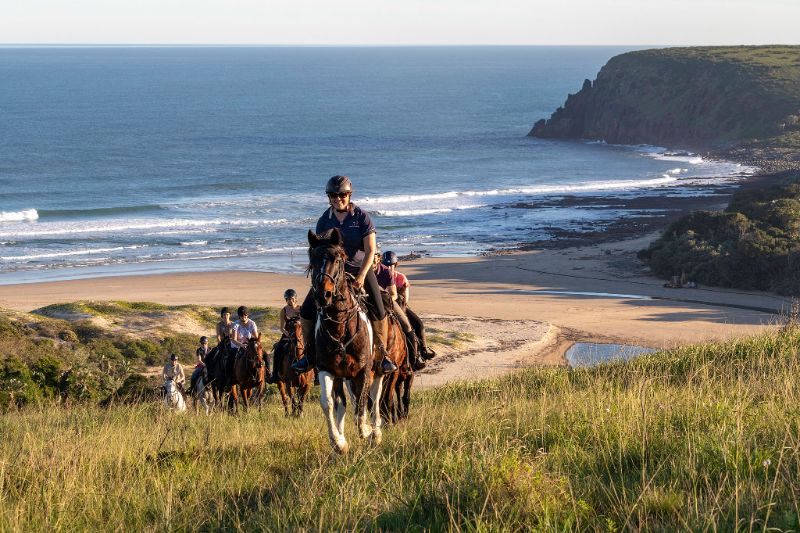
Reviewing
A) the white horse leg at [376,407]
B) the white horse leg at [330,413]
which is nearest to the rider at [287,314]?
the white horse leg at [376,407]

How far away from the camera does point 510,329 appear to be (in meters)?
34.4

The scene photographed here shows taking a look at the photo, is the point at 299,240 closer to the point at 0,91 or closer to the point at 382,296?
the point at 382,296

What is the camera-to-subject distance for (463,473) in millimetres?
6699

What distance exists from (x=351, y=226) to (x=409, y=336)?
96.2 inches

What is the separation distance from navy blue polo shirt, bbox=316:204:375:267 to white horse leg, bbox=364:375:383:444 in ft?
5.22

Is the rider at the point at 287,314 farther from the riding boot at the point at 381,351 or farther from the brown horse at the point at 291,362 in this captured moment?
the riding boot at the point at 381,351

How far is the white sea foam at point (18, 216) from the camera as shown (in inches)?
2522

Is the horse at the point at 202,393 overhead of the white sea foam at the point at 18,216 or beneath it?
overhead

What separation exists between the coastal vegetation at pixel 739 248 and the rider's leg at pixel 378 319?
33.3 m

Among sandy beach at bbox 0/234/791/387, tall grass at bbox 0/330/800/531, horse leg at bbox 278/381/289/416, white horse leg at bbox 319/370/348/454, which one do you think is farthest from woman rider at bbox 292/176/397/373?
sandy beach at bbox 0/234/791/387

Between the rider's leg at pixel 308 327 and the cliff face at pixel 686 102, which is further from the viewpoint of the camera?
the cliff face at pixel 686 102

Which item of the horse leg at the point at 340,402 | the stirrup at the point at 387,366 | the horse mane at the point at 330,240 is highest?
the horse mane at the point at 330,240

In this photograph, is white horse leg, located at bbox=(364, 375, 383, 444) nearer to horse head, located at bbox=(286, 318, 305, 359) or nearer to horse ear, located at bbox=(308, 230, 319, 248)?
horse ear, located at bbox=(308, 230, 319, 248)

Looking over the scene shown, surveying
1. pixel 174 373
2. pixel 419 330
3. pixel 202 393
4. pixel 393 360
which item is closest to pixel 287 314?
pixel 202 393
